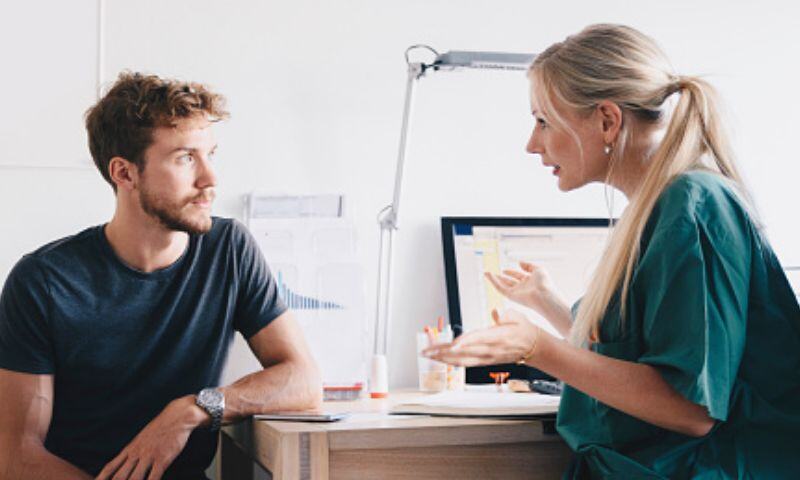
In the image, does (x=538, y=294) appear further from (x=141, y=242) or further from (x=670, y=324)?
(x=141, y=242)

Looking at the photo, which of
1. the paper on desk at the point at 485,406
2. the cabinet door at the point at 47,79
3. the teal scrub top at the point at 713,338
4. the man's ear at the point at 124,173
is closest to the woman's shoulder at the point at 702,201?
the teal scrub top at the point at 713,338

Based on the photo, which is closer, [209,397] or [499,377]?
[209,397]

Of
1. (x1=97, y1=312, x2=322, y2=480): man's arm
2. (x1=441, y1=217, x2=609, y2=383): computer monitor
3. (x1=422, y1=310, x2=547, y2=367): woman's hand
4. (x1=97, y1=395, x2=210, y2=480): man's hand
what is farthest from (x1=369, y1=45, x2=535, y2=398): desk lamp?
(x1=422, y1=310, x2=547, y2=367): woman's hand

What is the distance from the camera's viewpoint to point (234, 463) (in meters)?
1.81

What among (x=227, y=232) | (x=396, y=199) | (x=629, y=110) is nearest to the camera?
(x=629, y=110)

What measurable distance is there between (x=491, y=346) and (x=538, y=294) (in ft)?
1.43

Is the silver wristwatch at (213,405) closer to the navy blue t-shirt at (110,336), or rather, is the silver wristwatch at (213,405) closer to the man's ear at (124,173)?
the navy blue t-shirt at (110,336)

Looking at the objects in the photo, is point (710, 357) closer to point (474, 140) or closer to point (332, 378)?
point (332, 378)

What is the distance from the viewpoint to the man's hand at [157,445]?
1404 mm

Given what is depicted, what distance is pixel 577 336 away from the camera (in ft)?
4.13

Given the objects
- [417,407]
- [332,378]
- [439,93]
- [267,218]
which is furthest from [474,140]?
[417,407]

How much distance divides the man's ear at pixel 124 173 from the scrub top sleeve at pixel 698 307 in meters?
0.93

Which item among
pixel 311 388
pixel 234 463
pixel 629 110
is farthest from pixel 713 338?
pixel 234 463

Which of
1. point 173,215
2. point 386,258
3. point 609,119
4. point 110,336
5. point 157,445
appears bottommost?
point 157,445
